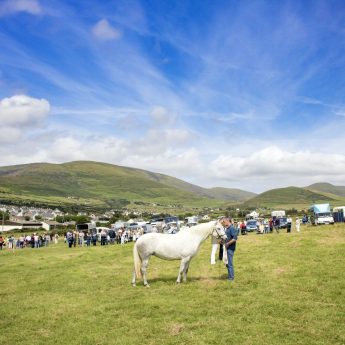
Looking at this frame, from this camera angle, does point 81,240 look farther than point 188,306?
Yes

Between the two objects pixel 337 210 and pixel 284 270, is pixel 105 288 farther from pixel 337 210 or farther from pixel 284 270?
pixel 337 210

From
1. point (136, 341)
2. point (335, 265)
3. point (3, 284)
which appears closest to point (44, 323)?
point (136, 341)

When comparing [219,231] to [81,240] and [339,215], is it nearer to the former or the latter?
[81,240]

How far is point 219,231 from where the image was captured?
1764cm

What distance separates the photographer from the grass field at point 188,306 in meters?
10.4

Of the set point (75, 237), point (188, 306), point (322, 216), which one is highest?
point (322, 216)

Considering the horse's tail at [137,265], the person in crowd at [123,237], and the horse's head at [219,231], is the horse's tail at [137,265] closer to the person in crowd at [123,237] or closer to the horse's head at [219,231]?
the horse's head at [219,231]

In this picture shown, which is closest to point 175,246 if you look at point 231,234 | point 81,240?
point 231,234

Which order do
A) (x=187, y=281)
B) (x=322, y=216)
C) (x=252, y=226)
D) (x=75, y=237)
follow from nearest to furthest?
(x=187, y=281) < (x=75, y=237) < (x=322, y=216) < (x=252, y=226)

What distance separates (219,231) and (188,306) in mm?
5121

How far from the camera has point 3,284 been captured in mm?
20766

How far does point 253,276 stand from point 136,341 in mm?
9317

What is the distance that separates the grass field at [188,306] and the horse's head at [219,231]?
206cm

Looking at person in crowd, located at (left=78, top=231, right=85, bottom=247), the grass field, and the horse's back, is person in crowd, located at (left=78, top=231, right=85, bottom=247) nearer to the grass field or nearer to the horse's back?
the grass field
